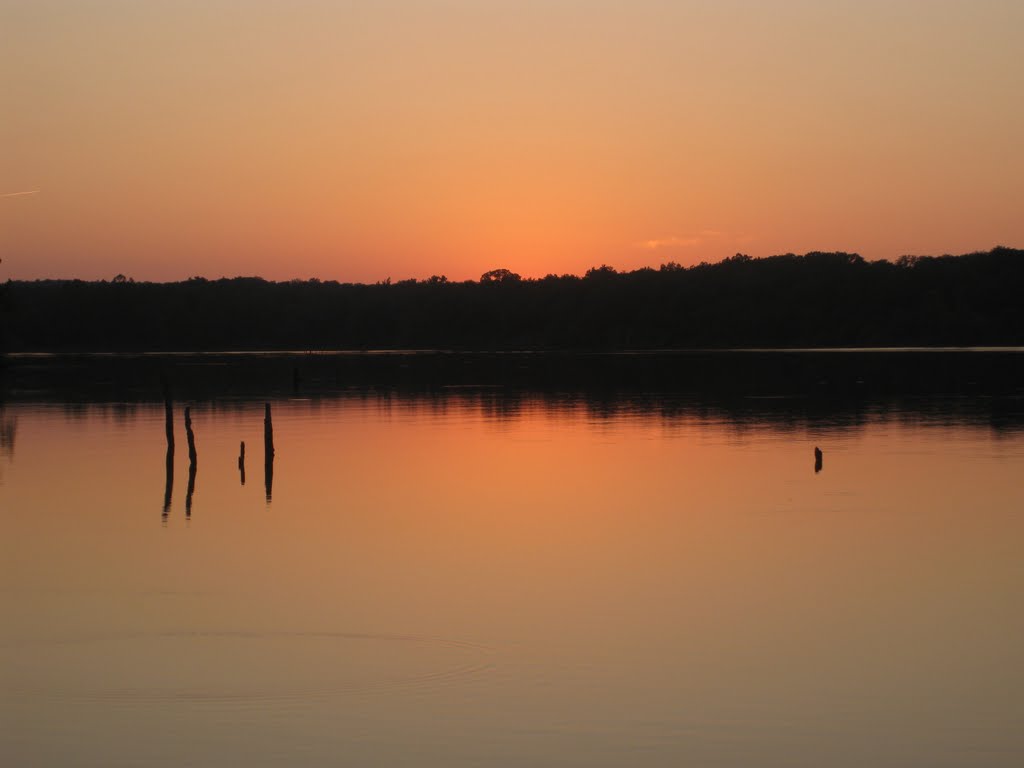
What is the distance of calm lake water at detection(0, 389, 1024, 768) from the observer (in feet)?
41.4

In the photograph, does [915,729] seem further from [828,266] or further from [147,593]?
[828,266]

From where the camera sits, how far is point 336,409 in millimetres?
63125

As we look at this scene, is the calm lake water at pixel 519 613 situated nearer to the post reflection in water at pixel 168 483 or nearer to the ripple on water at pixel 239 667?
the ripple on water at pixel 239 667

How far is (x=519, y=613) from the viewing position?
17797 mm

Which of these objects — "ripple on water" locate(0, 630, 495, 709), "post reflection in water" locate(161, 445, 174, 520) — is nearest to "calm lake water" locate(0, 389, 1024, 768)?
"ripple on water" locate(0, 630, 495, 709)

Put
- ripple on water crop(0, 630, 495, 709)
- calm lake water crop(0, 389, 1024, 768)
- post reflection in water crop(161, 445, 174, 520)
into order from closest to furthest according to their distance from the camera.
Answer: calm lake water crop(0, 389, 1024, 768)
ripple on water crop(0, 630, 495, 709)
post reflection in water crop(161, 445, 174, 520)

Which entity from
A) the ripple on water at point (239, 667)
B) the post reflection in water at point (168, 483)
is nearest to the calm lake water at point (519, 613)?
the ripple on water at point (239, 667)

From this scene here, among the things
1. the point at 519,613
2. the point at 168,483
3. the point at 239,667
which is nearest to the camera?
the point at 239,667

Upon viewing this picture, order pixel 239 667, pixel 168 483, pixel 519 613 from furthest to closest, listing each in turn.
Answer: pixel 168 483
pixel 519 613
pixel 239 667

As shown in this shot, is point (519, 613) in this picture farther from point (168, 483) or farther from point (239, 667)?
point (168, 483)

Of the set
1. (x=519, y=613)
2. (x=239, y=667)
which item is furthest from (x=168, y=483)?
(x=239, y=667)

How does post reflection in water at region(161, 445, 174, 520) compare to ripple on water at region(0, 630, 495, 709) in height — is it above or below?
above

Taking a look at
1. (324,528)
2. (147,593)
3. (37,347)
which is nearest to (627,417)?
(324,528)

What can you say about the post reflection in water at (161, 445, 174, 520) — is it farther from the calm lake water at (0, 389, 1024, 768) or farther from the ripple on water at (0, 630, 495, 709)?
the ripple on water at (0, 630, 495, 709)
